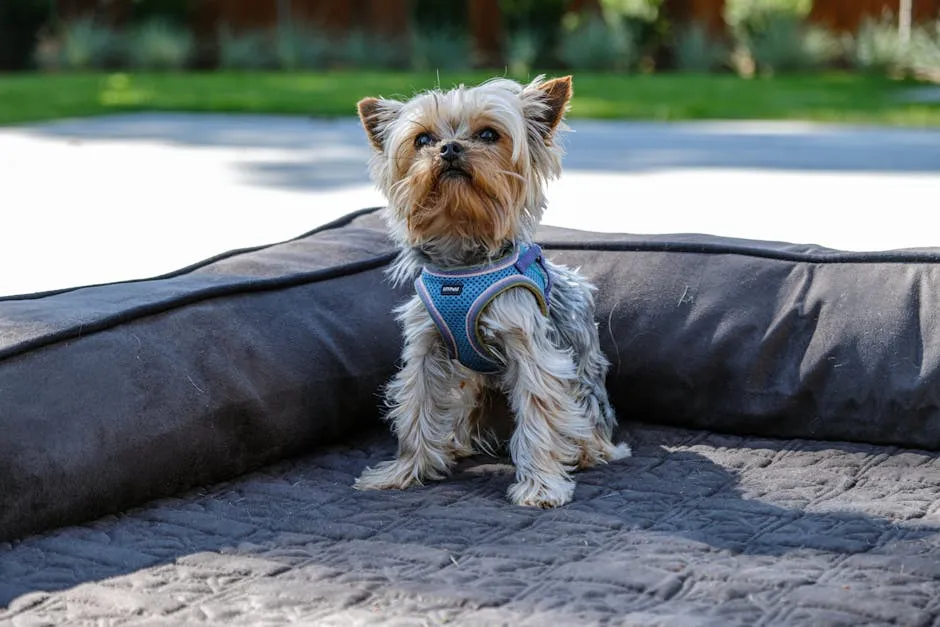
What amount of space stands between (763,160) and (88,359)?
852 centimetres

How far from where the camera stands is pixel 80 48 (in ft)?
85.4

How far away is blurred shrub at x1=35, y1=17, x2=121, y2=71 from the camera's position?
85.4 feet

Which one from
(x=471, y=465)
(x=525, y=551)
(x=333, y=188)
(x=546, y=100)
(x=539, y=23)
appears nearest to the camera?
(x=525, y=551)

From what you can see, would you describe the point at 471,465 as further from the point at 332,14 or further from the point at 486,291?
the point at 332,14

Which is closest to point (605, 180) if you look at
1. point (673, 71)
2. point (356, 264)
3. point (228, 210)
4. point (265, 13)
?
point (228, 210)

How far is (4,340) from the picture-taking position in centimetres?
405

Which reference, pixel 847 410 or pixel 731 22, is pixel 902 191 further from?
pixel 731 22

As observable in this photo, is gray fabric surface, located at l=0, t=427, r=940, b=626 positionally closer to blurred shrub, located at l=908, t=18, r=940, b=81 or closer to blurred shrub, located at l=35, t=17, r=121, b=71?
blurred shrub, located at l=908, t=18, r=940, b=81

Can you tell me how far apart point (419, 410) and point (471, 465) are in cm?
35

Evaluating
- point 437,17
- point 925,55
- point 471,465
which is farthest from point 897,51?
point 471,465

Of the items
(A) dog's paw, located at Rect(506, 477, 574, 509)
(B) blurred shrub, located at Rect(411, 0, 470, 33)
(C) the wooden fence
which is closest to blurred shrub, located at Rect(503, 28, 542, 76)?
(C) the wooden fence

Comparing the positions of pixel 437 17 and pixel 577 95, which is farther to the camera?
pixel 437 17

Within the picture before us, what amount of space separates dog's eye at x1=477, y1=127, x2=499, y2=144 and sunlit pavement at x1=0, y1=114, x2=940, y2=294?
11.1 ft

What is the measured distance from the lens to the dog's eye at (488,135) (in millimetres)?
4195
